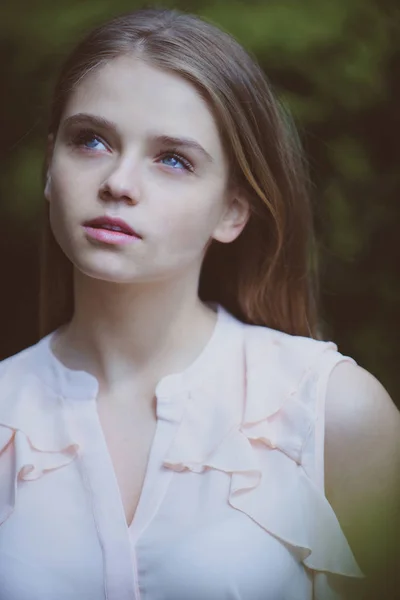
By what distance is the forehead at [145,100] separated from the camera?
0.65m

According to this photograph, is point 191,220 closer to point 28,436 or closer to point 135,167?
point 135,167

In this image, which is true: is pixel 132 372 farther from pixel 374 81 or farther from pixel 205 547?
pixel 374 81

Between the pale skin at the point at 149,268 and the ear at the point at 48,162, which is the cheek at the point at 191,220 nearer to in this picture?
the pale skin at the point at 149,268

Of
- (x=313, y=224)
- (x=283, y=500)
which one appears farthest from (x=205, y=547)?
(x=313, y=224)

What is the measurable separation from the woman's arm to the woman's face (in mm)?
192

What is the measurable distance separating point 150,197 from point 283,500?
10.8 inches

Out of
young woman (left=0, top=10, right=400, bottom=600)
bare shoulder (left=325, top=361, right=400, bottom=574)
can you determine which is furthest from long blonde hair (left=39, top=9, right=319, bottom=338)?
bare shoulder (left=325, top=361, right=400, bottom=574)

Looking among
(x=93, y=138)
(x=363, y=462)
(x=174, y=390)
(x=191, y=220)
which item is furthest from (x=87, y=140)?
(x=363, y=462)

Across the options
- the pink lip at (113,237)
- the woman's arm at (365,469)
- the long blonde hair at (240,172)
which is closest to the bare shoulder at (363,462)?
the woman's arm at (365,469)

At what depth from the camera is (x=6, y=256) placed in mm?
867

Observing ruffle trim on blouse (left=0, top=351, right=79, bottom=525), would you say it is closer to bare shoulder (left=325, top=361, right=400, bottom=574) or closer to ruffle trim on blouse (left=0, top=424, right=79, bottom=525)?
ruffle trim on blouse (left=0, top=424, right=79, bottom=525)

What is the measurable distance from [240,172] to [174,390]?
0.20m

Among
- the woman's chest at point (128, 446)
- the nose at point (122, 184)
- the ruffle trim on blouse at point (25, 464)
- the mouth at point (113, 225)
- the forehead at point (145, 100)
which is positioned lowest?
the ruffle trim on blouse at point (25, 464)

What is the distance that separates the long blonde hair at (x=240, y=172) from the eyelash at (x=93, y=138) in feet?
0.15
